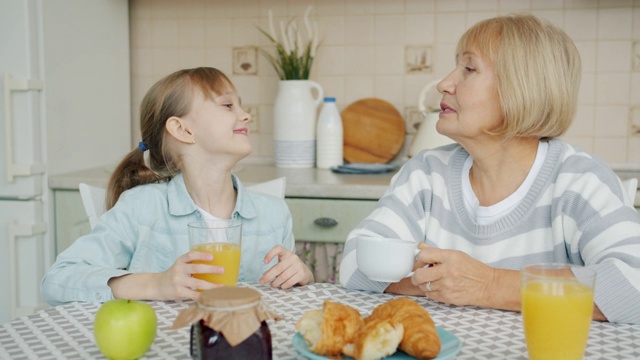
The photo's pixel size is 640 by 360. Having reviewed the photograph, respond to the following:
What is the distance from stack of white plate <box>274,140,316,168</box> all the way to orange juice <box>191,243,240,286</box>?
1574mm

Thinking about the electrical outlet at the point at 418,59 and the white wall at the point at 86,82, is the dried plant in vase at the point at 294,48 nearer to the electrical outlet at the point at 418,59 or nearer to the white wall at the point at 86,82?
the electrical outlet at the point at 418,59

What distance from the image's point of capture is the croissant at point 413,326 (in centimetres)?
93

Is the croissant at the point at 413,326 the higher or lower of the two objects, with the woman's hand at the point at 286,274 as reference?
higher

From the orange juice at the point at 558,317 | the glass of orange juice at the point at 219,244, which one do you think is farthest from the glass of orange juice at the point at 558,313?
the glass of orange juice at the point at 219,244

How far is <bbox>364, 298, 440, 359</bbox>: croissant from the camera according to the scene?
0.93 m

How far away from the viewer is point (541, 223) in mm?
1466

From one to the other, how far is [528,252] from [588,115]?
143 centimetres

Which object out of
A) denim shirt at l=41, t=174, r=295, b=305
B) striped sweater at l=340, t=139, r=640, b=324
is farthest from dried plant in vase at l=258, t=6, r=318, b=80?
striped sweater at l=340, t=139, r=640, b=324

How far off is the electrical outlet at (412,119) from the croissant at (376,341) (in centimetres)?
198

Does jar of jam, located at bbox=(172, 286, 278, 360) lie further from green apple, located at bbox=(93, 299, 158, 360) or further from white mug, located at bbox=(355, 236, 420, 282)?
white mug, located at bbox=(355, 236, 420, 282)

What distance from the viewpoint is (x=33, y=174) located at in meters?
2.45

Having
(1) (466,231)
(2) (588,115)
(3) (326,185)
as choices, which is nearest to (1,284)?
(3) (326,185)

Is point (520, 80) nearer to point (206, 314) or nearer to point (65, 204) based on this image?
point (206, 314)

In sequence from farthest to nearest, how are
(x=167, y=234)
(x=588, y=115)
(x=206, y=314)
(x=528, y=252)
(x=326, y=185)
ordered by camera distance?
(x=588, y=115) < (x=326, y=185) < (x=167, y=234) < (x=528, y=252) < (x=206, y=314)
